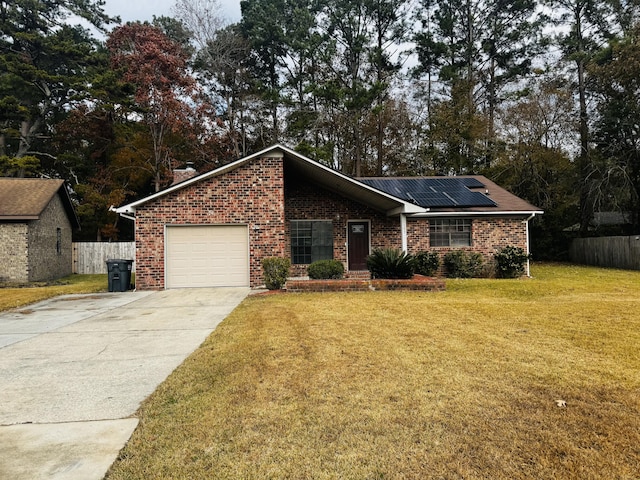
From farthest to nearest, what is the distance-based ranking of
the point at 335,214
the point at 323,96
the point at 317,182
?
the point at 323,96
the point at 335,214
the point at 317,182

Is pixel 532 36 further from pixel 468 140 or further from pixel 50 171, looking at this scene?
pixel 50 171

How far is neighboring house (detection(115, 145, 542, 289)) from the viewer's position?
492 inches

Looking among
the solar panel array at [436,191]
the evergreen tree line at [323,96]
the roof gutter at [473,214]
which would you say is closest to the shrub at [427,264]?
the roof gutter at [473,214]

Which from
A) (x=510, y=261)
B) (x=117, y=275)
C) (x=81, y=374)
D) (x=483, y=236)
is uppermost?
(x=483, y=236)

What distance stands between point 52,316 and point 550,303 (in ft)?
33.2

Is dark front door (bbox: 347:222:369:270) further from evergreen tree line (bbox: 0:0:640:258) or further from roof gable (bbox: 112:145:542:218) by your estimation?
evergreen tree line (bbox: 0:0:640:258)

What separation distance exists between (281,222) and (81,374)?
8595mm

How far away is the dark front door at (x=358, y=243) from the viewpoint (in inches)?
607

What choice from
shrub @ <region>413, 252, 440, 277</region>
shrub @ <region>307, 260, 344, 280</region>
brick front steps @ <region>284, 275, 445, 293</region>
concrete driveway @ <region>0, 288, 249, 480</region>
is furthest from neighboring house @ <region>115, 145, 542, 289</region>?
concrete driveway @ <region>0, 288, 249, 480</region>

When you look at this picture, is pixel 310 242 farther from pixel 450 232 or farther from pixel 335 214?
pixel 450 232

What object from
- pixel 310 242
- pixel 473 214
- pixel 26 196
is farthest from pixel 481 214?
pixel 26 196

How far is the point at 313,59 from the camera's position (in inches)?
1062

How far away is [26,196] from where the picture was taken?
17.3m

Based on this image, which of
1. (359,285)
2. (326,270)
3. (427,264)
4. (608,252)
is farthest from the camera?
(608,252)
